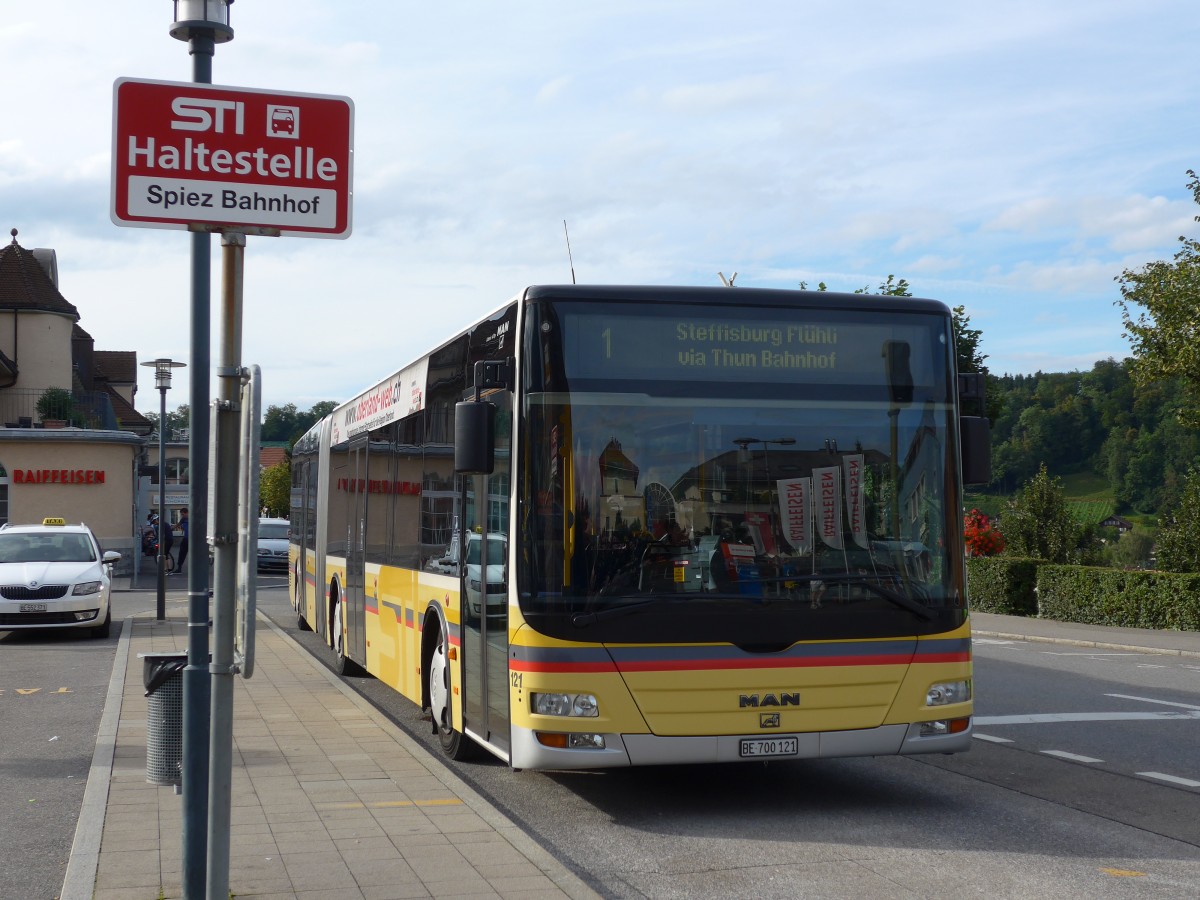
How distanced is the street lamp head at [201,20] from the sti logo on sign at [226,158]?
18.6 inches

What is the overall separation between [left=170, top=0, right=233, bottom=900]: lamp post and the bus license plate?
10.5 feet

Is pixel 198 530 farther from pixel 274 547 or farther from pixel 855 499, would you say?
pixel 274 547

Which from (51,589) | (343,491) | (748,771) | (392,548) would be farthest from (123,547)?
(748,771)

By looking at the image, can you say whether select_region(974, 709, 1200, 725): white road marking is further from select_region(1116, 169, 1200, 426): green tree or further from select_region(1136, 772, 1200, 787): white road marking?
select_region(1116, 169, 1200, 426): green tree

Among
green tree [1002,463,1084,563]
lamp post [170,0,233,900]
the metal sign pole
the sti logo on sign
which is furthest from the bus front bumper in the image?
green tree [1002,463,1084,563]

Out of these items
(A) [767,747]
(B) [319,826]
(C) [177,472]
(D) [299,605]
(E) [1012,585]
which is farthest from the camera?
(C) [177,472]

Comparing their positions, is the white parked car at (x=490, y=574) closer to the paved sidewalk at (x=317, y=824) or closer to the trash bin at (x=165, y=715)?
the paved sidewalk at (x=317, y=824)

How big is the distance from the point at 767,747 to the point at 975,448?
6.89 ft

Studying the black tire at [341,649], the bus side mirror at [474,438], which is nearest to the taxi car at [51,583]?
the black tire at [341,649]

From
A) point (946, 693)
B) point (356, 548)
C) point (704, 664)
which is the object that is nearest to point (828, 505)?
point (704, 664)

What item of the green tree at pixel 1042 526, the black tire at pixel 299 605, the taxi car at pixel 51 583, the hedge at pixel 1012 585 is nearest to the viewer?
the taxi car at pixel 51 583

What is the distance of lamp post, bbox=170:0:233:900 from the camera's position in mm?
5270

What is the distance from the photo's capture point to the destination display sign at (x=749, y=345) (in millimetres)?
7738

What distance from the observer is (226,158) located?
16.6ft
